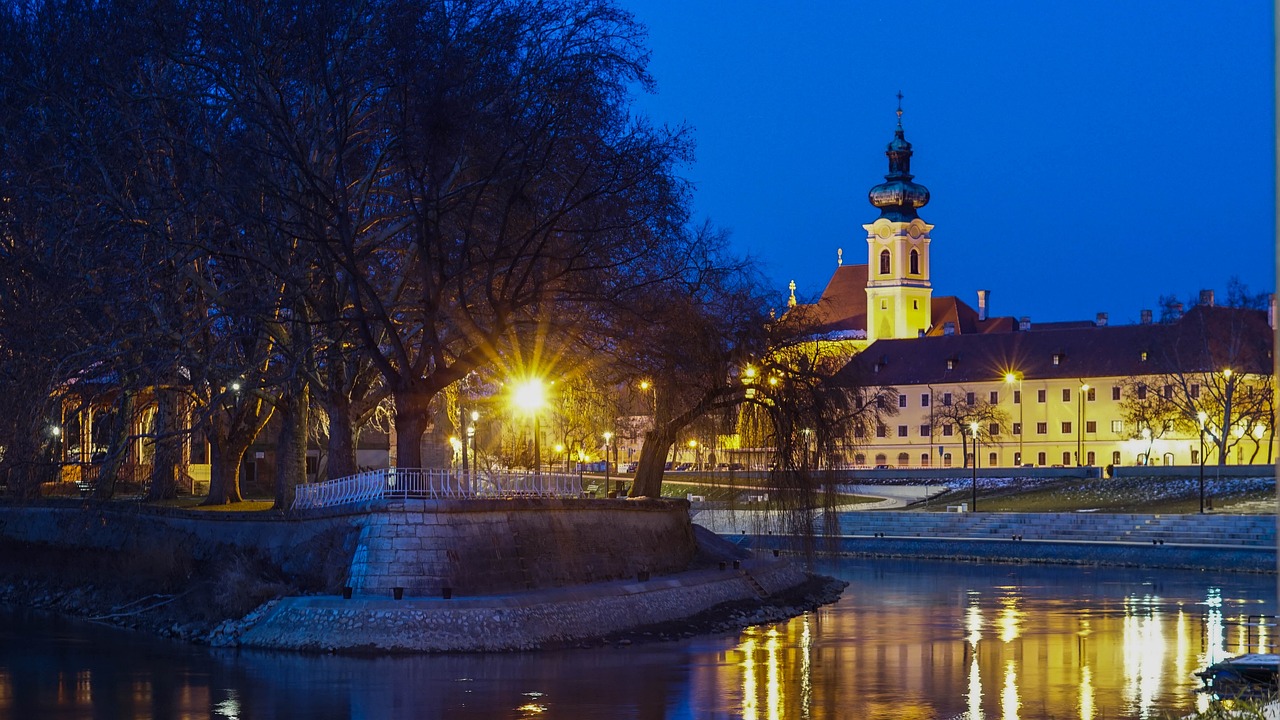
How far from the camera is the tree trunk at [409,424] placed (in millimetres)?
41031

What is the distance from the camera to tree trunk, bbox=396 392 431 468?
135 ft

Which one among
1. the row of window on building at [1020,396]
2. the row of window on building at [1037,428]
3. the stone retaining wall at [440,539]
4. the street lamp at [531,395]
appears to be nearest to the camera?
the stone retaining wall at [440,539]

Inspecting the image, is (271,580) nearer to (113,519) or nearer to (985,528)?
(113,519)

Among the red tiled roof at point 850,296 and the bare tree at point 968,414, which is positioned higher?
the red tiled roof at point 850,296

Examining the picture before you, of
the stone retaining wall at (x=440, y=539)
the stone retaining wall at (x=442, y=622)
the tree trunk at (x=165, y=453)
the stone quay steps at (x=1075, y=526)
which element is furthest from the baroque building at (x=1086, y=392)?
the stone retaining wall at (x=442, y=622)

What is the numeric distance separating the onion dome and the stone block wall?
118397mm

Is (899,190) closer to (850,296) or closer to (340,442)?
(850,296)

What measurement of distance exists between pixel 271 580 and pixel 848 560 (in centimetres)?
3679

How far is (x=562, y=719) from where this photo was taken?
27.5m

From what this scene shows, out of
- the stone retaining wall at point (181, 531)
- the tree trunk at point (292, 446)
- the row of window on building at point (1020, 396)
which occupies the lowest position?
the stone retaining wall at point (181, 531)

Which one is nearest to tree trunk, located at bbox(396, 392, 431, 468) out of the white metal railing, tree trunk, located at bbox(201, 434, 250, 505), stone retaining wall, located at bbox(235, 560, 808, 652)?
the white metal railing

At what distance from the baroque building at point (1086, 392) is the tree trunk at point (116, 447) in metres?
56.2

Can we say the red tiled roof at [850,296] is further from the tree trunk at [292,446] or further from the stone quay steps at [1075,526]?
the tree trunk at [292,446]

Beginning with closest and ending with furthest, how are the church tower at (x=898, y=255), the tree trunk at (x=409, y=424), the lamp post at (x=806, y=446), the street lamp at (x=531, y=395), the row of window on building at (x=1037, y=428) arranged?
the tree trunk at (x=409, y=424) < the street lamp at (x=531, y=395) < the lamp post at (x=806, y=446) < the row of window on building at (x=1037, y=428) < the church tower at (x=898, y=255)
